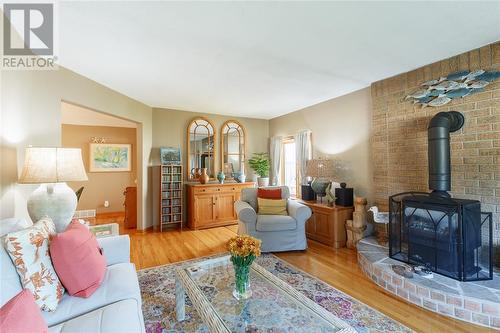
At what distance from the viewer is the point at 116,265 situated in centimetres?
182

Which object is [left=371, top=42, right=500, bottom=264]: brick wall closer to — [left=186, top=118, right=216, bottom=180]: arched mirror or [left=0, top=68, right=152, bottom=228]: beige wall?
[left=186, top=118, right=216, bottom=180]: arched mirror

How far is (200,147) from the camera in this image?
498 cm

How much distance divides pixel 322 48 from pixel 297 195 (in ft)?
10.5

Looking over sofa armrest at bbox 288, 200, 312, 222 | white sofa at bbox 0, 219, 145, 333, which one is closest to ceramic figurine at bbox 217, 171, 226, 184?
sofa armrest at bbox 288, 200, 312, 222

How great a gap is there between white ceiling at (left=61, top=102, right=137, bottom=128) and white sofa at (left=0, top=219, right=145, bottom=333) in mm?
3246

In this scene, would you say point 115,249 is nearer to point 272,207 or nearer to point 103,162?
point 272,207

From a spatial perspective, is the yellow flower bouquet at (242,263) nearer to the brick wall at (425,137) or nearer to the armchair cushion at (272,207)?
the armchair cushion at (272,207)

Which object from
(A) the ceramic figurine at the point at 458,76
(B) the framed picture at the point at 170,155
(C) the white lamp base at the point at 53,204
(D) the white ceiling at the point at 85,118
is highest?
(D) the white ceiling at the point at 85,118

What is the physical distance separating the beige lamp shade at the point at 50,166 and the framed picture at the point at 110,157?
428 centimetres

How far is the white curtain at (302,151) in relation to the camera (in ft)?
14.9

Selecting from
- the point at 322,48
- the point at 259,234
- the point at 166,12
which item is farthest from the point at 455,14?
the point at 259,234

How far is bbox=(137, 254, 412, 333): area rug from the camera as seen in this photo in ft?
5.85

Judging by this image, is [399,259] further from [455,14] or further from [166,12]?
[166,12]

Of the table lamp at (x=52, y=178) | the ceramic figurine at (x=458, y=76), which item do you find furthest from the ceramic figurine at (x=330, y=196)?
the table lamp at (x=52, y=178)
